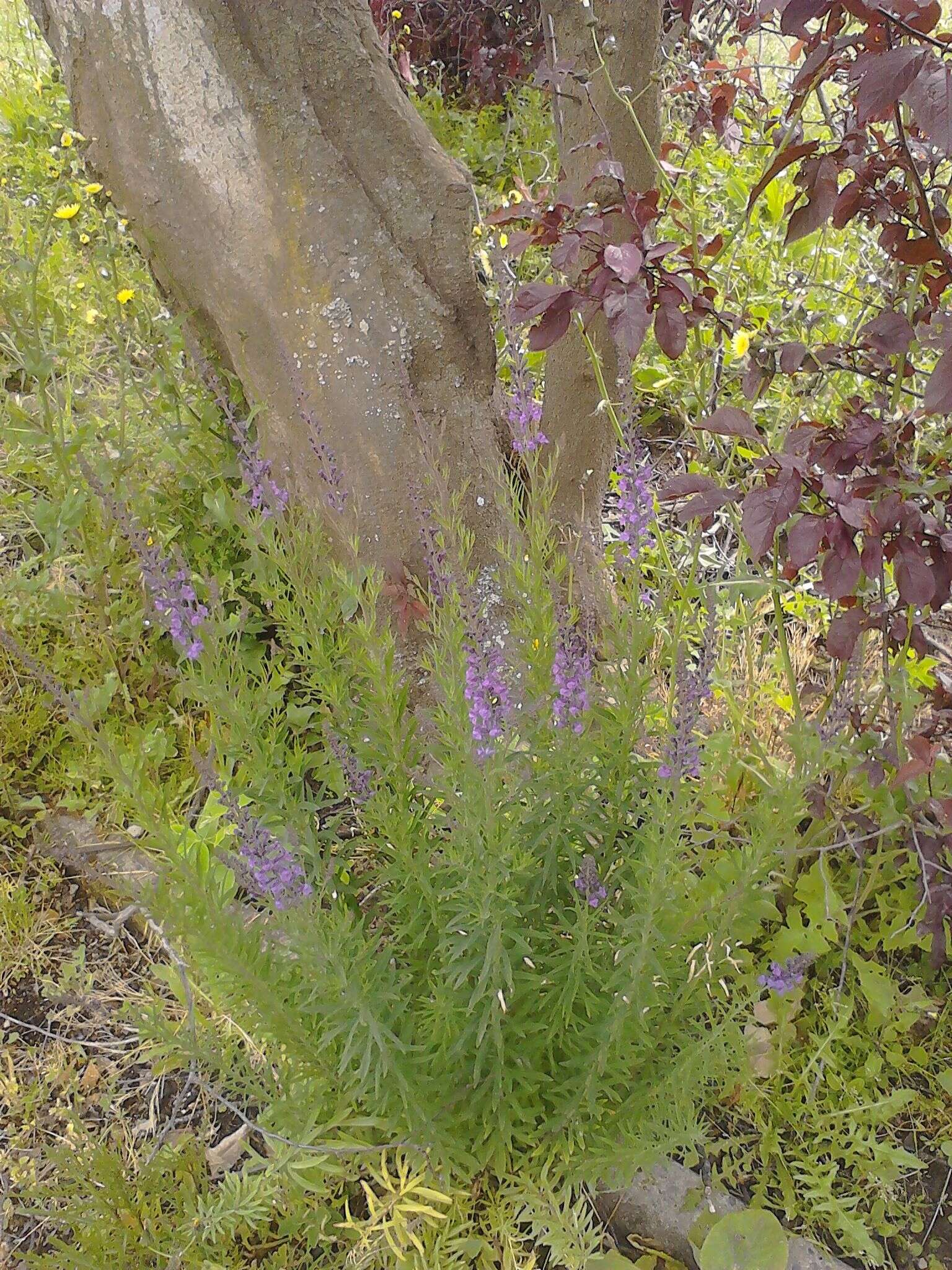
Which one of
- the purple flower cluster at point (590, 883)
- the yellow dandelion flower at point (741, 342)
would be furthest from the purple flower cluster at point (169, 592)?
the yellow dandelion flower at point (741, 342)

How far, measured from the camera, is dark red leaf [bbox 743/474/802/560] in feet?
4.94

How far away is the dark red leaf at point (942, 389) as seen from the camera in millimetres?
1354

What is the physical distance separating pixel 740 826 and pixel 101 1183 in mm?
1508

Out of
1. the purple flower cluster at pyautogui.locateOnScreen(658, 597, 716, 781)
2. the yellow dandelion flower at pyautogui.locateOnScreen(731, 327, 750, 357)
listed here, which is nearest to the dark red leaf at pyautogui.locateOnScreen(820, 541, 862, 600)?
the purple flower cluster at pyautogui.locateOnScreen(658, 597, 716, 781)

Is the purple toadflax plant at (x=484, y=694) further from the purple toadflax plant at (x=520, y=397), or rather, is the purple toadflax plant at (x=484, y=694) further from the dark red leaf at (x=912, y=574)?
the dark red leaf at (x=912, y=574)

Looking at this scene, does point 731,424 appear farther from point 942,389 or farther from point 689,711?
point 689,711

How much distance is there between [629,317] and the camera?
5.46 feet

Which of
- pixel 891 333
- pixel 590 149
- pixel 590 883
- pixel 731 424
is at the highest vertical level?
pixel 590 149

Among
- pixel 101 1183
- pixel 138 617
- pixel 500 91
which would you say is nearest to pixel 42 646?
pixel 138 617

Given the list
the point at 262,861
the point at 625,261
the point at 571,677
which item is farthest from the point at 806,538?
the point at 262,861

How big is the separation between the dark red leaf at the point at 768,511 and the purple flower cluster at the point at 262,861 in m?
0.90

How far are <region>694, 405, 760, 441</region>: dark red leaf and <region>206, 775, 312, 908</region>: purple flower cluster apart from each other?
3.27 ft

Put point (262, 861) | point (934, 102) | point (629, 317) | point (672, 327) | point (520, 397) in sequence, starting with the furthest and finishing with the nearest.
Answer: point (672, 327)
point (629, 317)
point (520, 397)
point (262, 861)
point (934, 102)

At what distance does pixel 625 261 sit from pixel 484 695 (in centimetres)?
93
